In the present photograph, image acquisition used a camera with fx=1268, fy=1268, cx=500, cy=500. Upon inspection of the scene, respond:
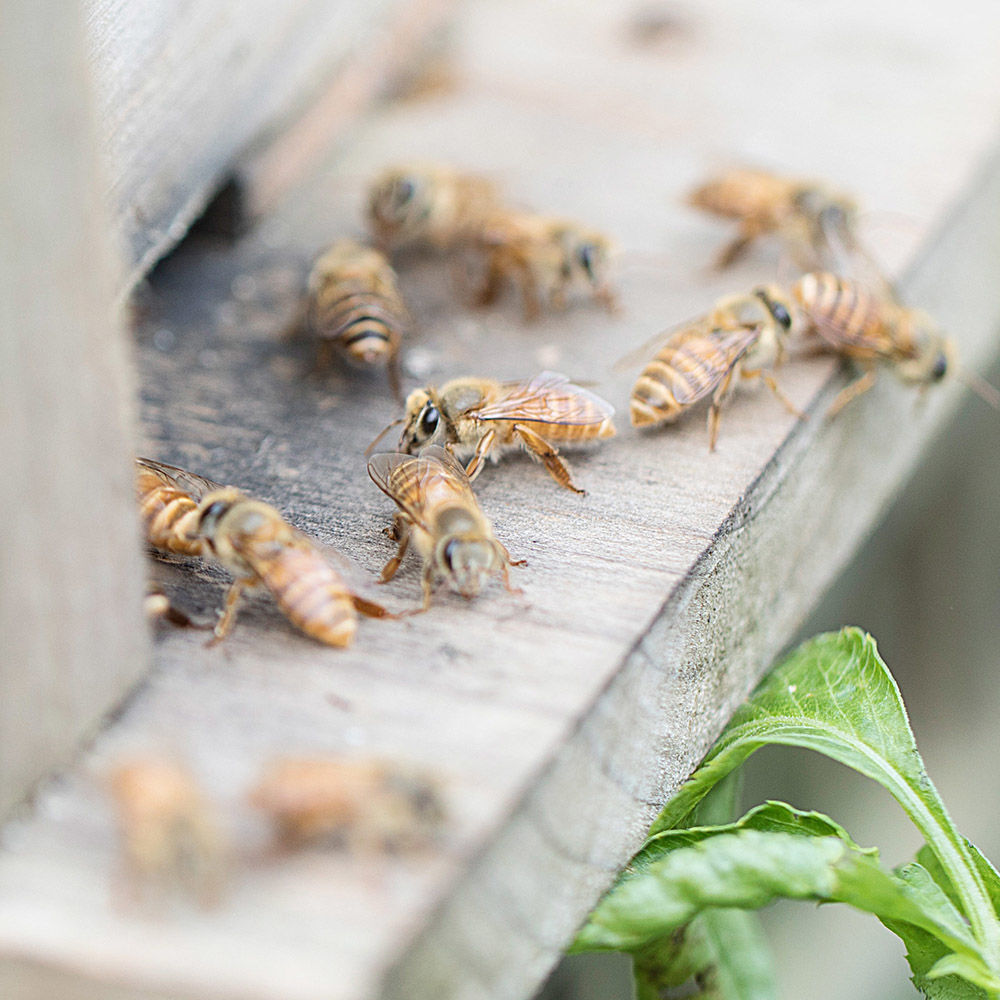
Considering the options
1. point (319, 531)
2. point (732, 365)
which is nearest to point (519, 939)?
point (319, 531)

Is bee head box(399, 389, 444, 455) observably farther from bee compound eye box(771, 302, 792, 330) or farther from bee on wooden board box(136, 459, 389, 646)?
bee compound eye box(771, 302, 792, 330)

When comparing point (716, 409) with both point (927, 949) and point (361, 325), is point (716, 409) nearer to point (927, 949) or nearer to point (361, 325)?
point (361, 325)

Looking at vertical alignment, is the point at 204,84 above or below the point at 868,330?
below

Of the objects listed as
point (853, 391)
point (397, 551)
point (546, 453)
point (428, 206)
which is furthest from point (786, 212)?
point (397, 551)

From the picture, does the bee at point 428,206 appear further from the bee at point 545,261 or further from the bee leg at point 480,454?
the bee leg at point 480,454

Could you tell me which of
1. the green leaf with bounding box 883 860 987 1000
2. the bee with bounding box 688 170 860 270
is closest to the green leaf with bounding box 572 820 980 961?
the green leaf with bounding box 883 860 987 1000

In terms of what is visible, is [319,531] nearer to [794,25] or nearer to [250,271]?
[250,271]
